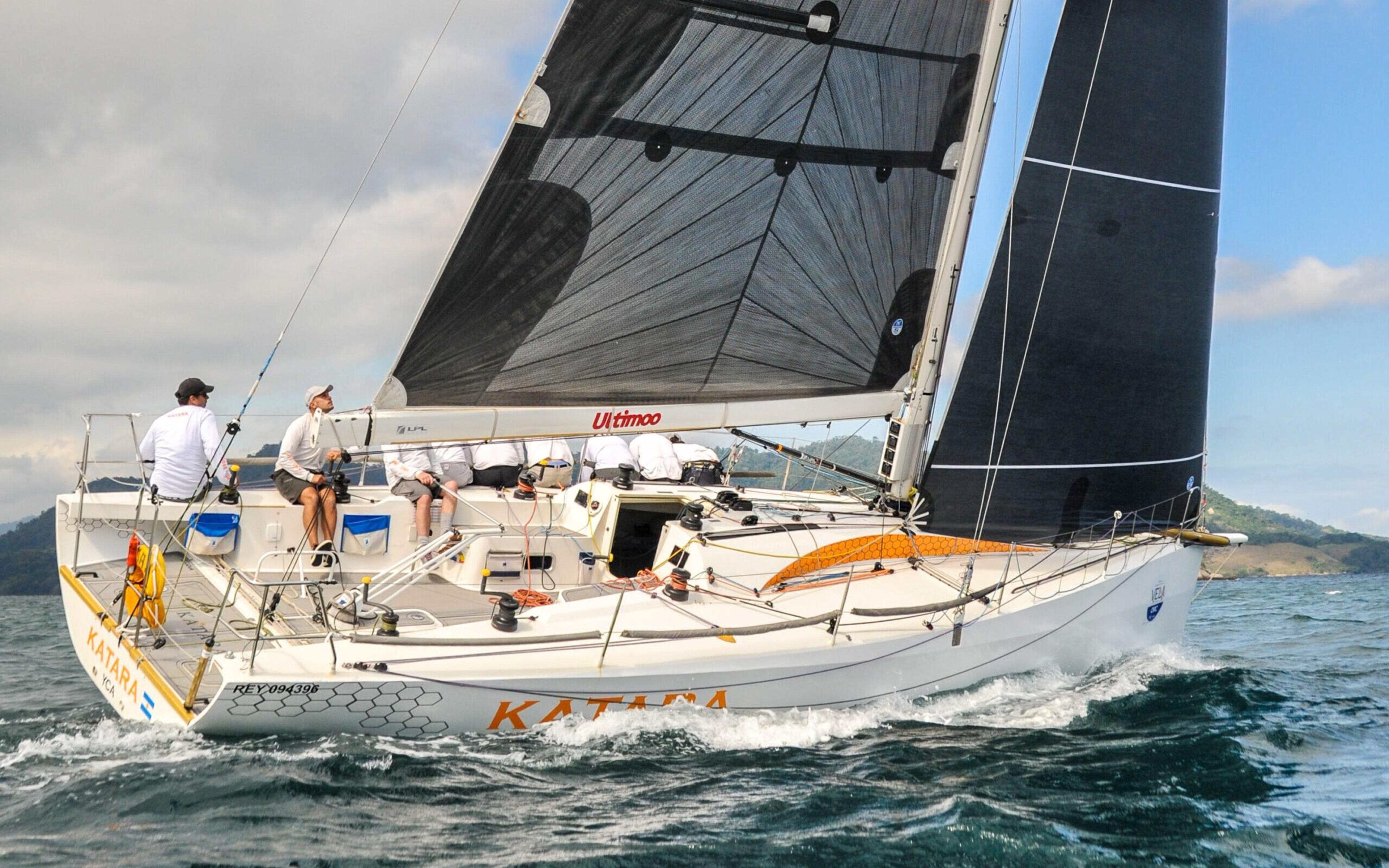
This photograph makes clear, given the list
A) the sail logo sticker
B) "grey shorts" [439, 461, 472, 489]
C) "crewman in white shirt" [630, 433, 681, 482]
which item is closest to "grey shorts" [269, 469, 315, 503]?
"grey shorts" [439, 461, 472, 489]

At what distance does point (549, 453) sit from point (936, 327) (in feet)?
12.2

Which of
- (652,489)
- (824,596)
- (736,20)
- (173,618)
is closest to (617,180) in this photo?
(736,20)

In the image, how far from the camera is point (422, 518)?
7383 mm

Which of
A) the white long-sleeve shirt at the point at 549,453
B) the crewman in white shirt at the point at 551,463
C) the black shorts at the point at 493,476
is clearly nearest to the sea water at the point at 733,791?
the black shorts at the point at 493,476

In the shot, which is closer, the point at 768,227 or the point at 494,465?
the point at 768,227

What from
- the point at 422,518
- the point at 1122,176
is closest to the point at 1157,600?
the point at 1122,176

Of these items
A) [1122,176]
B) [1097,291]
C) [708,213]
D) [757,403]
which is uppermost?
[1122,176]

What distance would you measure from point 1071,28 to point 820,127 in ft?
7.04

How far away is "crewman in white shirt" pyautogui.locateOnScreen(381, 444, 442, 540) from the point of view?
7395 mm

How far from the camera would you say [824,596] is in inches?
257

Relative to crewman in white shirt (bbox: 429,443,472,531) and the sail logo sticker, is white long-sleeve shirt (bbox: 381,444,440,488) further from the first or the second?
the sail logo sticker

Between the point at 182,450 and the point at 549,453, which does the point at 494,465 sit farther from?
the point at 182,450

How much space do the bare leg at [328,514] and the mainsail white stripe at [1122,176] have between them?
5.32 m

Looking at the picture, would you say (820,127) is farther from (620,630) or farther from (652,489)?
(620,630)
